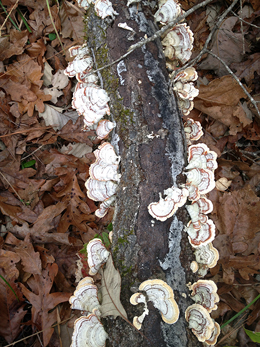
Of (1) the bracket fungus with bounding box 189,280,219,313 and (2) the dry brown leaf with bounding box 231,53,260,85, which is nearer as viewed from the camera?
(1) the bracket fungus with bounding box 189,280,219,313

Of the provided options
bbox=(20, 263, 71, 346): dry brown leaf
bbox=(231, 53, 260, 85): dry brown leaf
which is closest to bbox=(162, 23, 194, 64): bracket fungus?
bbox=(231, 53, 260, 85): dry brown leaf

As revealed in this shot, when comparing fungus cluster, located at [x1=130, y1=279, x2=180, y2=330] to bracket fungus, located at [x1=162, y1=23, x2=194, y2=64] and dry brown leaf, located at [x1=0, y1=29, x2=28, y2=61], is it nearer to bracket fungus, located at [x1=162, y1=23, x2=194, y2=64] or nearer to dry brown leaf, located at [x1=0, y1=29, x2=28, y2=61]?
bracket fungus, located at [x1=162, y1=23, x2=194, y2=64]

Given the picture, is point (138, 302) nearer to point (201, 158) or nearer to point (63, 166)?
point (201, 158)

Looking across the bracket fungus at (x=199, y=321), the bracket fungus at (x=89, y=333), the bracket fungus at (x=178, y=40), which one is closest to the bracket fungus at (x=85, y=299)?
the bracket fungus at (x=89, y=333)

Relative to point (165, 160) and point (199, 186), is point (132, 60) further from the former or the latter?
point (199, 186)

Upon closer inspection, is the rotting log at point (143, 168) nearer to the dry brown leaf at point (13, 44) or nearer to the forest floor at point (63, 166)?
the forest floor at point (63, 166)

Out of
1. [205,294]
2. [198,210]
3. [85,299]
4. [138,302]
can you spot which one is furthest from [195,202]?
[85,299]
